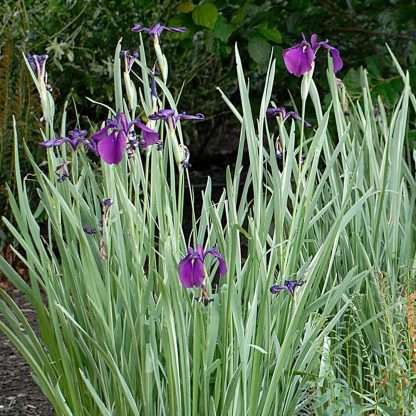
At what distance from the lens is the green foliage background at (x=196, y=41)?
163 inches

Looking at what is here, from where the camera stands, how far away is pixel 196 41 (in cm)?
576

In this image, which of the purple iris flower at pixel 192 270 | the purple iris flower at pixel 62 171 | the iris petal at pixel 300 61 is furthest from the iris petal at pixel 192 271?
the iris petal at pixel 300 61

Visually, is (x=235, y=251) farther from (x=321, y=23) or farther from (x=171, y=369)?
(x=321, y=23)

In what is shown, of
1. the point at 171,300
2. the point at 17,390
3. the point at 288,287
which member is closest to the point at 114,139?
the point at 171,300

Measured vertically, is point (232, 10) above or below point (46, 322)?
above

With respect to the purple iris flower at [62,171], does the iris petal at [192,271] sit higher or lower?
lower

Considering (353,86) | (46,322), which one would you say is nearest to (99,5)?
(353,86)

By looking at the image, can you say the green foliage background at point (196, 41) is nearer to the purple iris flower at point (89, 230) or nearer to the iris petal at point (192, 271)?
the purple iris flower at point (89, 230)

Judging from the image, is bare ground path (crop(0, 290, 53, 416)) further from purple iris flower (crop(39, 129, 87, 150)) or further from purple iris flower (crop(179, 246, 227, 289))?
purple iris flower (crop(179, 246, 227, 289))

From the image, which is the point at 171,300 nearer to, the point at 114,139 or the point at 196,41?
the point at 114,139

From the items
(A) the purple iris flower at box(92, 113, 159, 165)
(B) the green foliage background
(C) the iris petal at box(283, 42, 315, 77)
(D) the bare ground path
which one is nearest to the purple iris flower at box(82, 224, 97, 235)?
(A) the purple iris flower at box(92, 113, 159, 165)

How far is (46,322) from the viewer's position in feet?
6.64

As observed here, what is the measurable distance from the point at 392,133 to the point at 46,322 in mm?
1123

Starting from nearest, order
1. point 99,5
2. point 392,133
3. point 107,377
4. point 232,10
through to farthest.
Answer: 1. point 107,377
2. point 392,133
3. point 232,10
4. point 99,5
